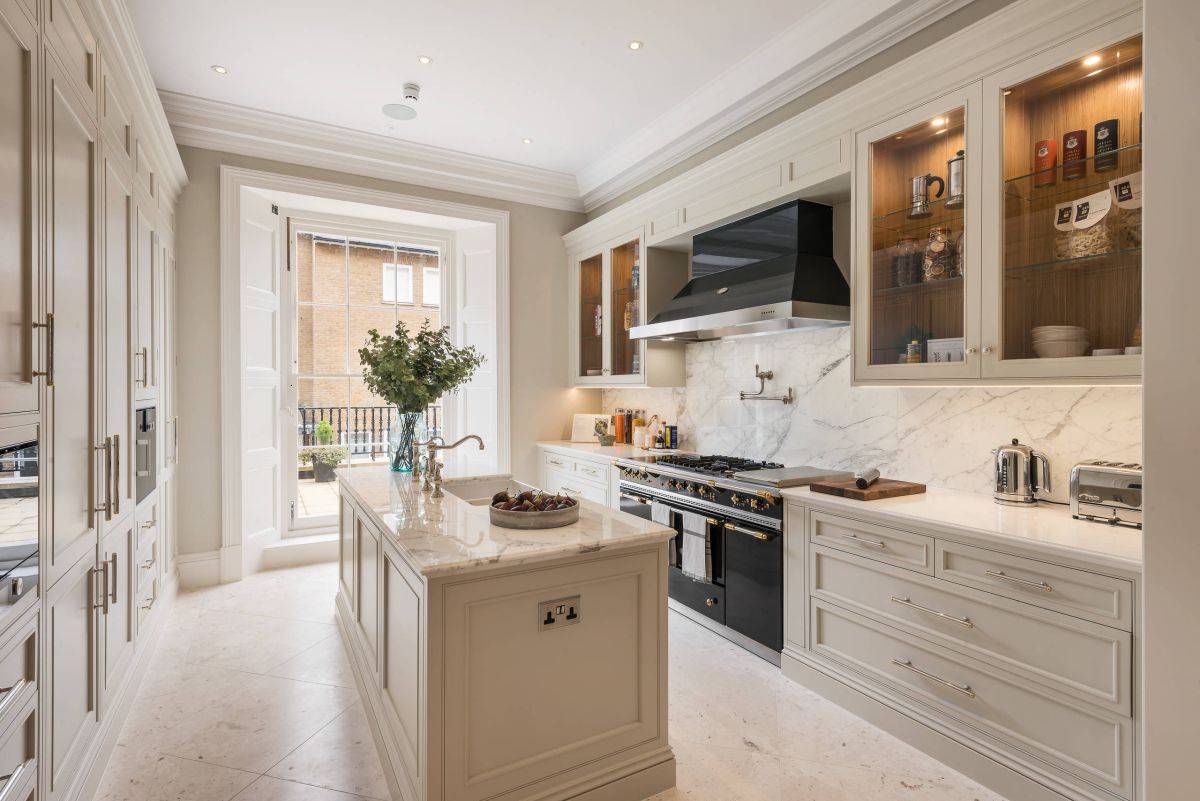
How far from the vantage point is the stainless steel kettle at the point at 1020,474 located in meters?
2.29

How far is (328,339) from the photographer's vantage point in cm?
473

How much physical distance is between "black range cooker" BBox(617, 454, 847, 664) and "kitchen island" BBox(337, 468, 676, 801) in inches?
40.0

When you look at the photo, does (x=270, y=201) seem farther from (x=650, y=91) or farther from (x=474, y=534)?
(x=474, y=534)

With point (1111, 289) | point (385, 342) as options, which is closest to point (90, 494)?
point (385, 342)

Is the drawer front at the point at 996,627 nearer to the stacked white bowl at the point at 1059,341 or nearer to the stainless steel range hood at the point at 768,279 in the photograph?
the stacked white bowl at the point at 1059,341

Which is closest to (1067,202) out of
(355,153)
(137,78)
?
(137,78)

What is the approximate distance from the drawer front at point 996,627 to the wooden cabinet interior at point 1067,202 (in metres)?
0.86

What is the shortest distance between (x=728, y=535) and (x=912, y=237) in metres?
1.59

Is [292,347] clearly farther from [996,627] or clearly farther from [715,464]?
[996,627]

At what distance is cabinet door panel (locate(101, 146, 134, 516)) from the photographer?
215 cm

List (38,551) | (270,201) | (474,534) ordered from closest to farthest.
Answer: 1. (38,551)
2. (474,534)
3. (270,201)

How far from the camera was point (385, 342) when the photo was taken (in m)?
2.71

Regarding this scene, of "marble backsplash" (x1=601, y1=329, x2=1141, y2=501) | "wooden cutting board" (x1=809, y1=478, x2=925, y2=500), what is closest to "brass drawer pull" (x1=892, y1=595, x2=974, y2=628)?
"wooden cutting board" (x1=809, y1=478, x2=925, y2=500)

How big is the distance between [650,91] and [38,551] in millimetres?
3544
